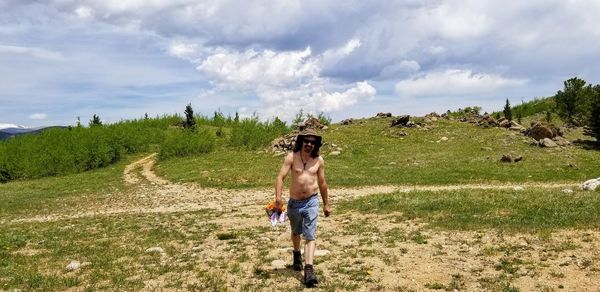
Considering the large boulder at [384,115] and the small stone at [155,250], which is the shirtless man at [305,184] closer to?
the small stone at [155,250]

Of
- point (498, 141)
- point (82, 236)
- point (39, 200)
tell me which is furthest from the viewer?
point (498, 141)

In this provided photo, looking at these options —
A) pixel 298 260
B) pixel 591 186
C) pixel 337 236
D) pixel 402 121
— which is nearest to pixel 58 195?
pixel 337 236

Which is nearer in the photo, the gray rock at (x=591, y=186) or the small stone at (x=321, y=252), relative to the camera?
the small stone at (x=321, y=252)

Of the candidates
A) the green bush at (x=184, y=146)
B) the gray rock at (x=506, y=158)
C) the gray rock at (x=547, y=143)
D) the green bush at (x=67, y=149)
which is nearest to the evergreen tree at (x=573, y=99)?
the gray rock at (x=547, y=143)

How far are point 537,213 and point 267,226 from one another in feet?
28.7

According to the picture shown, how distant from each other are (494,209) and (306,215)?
8.93 m

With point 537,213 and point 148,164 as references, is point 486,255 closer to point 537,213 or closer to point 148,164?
point 537,213

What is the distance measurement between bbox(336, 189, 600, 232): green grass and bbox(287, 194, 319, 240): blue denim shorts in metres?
4.45

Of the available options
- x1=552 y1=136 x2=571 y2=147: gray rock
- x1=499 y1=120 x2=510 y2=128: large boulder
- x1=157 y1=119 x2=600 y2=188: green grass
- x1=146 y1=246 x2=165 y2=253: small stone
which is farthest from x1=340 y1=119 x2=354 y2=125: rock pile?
x1=146 y1=246 x2=165 y2=253: small stone

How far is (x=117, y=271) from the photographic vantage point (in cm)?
1076

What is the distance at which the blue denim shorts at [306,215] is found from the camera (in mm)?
9406

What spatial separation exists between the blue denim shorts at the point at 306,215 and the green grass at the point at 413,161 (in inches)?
774

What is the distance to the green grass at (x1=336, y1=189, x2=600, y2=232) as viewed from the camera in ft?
44.2

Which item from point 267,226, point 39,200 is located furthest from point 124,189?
point 267,226
